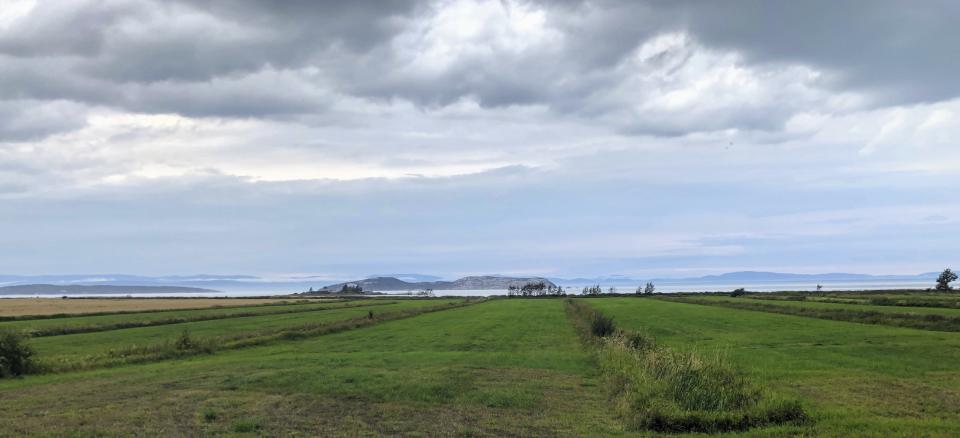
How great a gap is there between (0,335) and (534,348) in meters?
24.0

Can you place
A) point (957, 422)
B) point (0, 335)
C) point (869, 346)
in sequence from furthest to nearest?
point (869, 346) < point (0, 335) < point (957, 422)

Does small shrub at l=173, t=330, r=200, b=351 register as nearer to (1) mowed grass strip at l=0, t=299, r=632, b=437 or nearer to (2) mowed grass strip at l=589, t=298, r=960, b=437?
(1) mowed grass strip at l=0, t=299, r=632, b=437

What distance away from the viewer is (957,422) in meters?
13.1

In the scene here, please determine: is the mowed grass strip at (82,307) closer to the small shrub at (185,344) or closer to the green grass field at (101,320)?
the green grass field at (101,320)

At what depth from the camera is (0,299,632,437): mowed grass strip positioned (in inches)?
537

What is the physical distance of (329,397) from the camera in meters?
17.5

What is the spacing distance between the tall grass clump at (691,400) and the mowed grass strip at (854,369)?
1.13 m

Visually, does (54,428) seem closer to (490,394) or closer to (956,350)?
(490,394)

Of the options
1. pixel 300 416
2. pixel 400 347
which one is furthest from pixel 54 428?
pixel 400 347

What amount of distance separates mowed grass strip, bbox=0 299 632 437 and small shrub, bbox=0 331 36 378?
6.96ft

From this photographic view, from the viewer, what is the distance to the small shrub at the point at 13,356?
2459cm

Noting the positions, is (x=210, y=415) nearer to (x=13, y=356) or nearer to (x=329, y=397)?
(x=329, y=397)

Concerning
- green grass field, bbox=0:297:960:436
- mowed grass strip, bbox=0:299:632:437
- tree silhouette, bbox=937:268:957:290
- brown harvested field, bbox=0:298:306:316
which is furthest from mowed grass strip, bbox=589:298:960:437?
tree silhouette, bbox=937:268:957:290

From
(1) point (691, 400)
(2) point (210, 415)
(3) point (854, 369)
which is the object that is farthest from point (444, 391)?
(3) point (854, 369)
